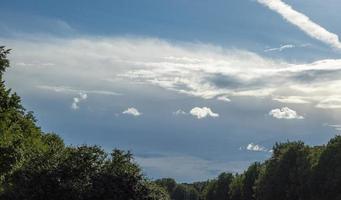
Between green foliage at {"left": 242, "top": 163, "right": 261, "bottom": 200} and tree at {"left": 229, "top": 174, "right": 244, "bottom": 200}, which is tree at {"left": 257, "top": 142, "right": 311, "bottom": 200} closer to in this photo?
green foliage at {"left": 242, "top": 163, "right": 261, "bottom": 200}

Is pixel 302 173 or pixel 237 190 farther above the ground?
pixel 237 190

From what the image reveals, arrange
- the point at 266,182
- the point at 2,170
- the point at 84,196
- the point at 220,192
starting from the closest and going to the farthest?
the point at 84,196 → the point at 2,170 → the point at 266,182 → the point at 220,192

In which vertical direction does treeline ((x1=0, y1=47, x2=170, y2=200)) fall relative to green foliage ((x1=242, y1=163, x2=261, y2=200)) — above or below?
Answer: below

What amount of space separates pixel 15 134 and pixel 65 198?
45.7 feet

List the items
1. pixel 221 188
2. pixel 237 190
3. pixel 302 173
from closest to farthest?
1. pixel 302 173
2. pixel 237 190
3. pixel 221 188

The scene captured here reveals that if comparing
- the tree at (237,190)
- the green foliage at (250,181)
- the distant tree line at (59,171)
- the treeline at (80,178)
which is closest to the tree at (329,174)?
the distant tree line at (59,171)

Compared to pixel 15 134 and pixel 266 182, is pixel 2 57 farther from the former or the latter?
pixel 266 182

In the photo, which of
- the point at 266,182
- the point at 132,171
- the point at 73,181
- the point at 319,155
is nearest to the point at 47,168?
the point at 73,181

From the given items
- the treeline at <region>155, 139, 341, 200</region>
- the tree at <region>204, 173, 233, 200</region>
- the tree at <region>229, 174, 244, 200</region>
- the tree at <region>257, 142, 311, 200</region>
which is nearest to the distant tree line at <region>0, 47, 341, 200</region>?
the treeline at <region>155, 139, 341, 200</region>

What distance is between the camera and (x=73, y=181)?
104ft

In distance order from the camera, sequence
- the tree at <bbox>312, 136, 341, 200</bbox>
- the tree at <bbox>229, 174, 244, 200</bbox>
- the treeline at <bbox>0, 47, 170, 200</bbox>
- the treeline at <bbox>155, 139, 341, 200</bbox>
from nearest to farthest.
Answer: the treeline at <bbox>0, 47, 170, 200</bbox>
the tree at <bbox>312, 136, 341, 200</bbox>
the treeline at <bbox>155, 139, 341, 200</bbox>
the tree at <bbox>229, 174, 244, 200</bbox>

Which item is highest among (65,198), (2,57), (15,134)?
(2,57)

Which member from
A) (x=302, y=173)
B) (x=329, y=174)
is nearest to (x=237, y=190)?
(x=302, y=173)

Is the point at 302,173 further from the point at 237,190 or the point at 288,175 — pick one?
the point at 237,190
